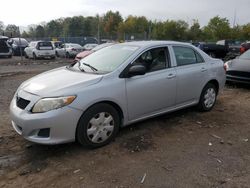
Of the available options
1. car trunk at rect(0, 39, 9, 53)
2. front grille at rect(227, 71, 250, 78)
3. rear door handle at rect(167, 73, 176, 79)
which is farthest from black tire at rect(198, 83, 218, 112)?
car trunk at rect(0, 39, 9, 53)

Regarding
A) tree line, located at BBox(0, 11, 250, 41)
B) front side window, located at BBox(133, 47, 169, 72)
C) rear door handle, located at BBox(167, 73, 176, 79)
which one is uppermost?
tree line, located at BBox(0, 11, 250, 41)

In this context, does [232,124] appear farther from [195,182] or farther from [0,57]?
[0,57]

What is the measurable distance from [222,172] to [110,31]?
67.6 metres

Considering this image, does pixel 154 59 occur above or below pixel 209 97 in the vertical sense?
above

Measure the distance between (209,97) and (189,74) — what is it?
0.97 metres

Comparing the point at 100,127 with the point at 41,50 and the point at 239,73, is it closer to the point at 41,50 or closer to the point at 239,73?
the point at 239,73

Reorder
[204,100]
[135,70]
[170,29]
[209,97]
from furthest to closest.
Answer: [170,29] → [209,97] → [204,100] → [135,70]

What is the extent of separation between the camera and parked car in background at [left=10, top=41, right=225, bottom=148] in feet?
11.9

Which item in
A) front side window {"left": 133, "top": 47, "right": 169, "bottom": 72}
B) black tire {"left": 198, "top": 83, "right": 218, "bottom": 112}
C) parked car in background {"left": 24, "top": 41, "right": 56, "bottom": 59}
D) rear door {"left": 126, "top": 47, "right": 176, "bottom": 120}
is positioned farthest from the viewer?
parked car in background {"left": 24, "top": 41, "right": 56, "bottom": 59}

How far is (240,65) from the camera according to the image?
8406 mm

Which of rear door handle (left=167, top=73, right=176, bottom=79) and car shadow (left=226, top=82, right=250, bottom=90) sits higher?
rear door handle (left=167, top=73, right=176, bottom=79)

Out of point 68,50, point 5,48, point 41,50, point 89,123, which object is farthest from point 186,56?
point 68,50

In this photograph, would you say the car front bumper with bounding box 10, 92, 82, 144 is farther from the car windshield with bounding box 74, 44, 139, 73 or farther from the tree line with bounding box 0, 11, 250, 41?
the tree line with bounding box 0, 11, 250, 41

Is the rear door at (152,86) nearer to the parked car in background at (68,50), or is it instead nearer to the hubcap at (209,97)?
the hubcap at (209,97)
